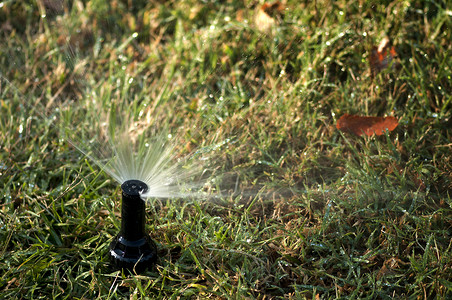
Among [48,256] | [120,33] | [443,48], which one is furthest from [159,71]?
[443,48]

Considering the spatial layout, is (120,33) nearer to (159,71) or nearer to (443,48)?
(159,71)

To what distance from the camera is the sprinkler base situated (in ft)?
6.83

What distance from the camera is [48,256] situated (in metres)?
2.19

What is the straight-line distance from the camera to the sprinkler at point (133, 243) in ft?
6.53

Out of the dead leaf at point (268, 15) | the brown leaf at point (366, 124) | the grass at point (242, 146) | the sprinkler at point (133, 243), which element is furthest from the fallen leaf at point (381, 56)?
the sprinkler at point (133, 243)

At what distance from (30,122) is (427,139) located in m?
2.08

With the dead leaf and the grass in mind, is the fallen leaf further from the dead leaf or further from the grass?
the dead leaf

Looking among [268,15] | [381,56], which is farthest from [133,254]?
[268,15]

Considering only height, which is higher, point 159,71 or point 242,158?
point 159,71

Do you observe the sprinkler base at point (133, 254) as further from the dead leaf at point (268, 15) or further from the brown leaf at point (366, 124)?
the dead leaf at point (268, 15)

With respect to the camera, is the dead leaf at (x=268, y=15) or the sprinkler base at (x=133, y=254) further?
the dead leaf at (x=268, y=15)

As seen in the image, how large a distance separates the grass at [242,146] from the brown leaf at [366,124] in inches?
2.0

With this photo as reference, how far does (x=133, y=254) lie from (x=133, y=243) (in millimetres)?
45

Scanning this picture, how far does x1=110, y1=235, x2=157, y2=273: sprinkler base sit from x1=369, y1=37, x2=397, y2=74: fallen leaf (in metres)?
1.69
